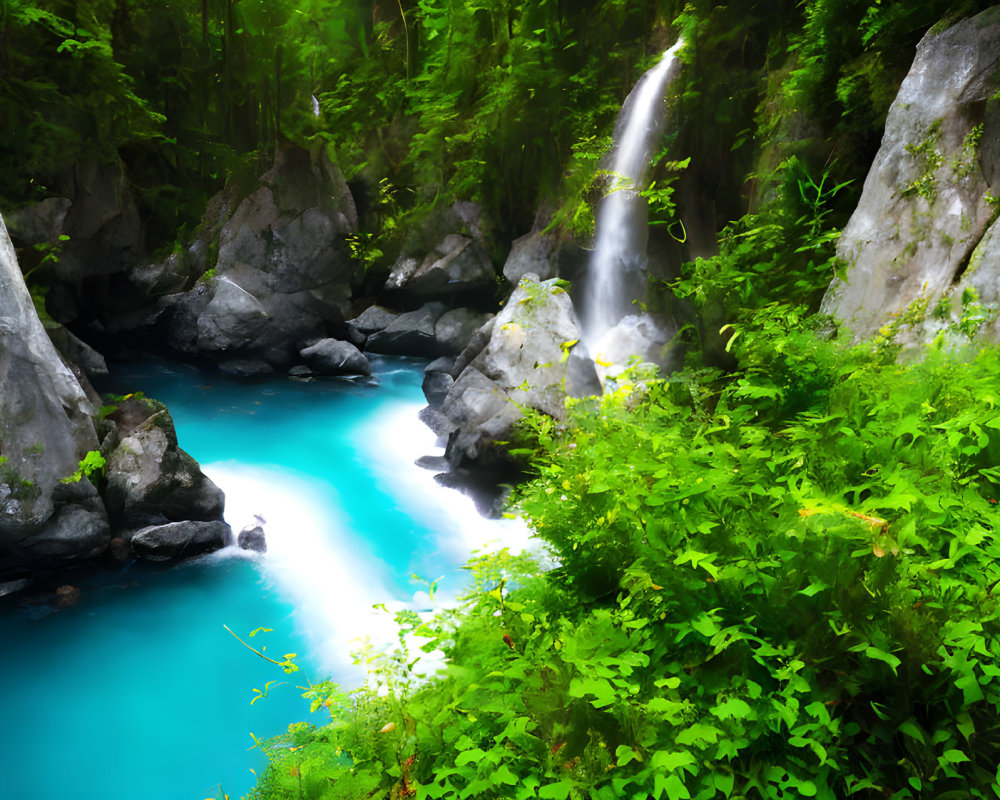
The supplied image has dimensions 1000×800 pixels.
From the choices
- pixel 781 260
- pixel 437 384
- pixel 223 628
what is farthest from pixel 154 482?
pixel 781 260

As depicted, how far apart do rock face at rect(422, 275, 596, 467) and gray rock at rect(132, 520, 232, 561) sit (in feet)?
11.2

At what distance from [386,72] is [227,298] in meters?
8.19

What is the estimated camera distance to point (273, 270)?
586 inches

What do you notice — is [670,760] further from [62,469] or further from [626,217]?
[626,217]

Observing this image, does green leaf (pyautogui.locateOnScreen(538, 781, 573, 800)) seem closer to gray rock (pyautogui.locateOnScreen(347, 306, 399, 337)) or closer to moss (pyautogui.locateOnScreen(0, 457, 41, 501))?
moss (pyautogui.locateOnScreen(0, 457, 41, 501))

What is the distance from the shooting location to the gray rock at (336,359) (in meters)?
14.1

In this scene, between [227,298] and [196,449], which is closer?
[196,449]

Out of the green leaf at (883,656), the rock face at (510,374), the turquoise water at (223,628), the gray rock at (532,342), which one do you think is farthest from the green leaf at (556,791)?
the gray rock at (532,342)

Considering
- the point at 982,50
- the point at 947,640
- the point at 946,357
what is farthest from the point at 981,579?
the point at 982,50

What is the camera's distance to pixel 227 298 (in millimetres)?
13938

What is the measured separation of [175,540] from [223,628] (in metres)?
1.30

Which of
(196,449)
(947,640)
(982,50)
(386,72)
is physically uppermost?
(386,72)

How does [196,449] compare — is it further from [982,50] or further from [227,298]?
[982,50]

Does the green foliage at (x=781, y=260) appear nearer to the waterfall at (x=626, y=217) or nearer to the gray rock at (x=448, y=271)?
the waterfall at (x=626, y=217)
